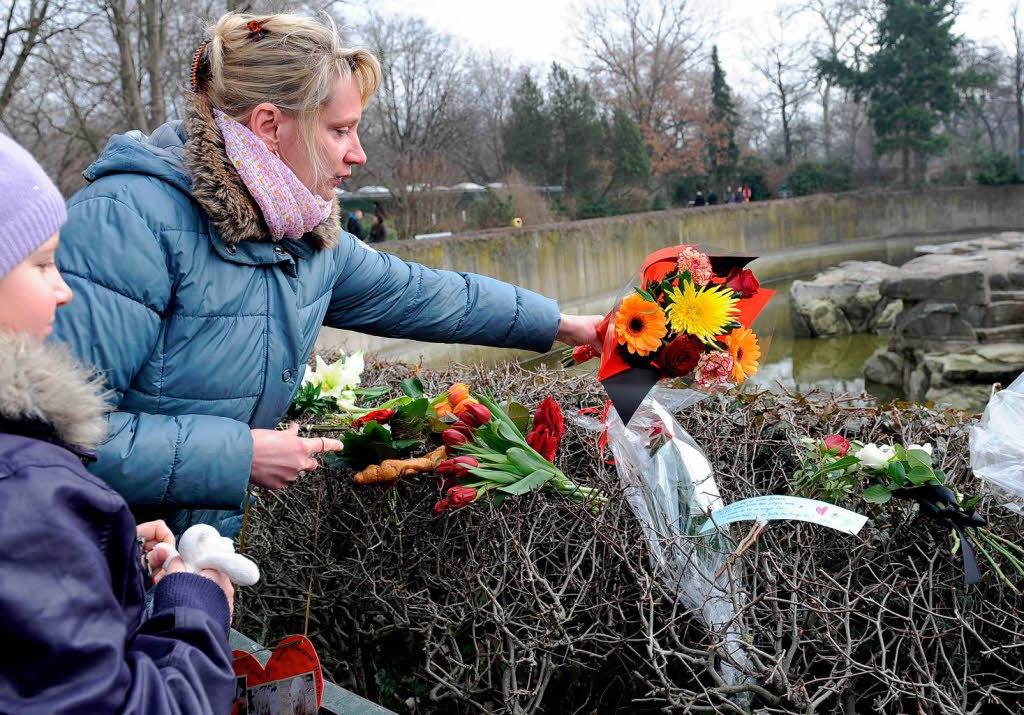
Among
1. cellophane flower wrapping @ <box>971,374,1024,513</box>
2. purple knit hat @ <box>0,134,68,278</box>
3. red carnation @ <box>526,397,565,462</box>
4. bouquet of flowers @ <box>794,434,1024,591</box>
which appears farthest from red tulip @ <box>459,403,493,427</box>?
purple knit hat @ <box>0,134,68,278</box>

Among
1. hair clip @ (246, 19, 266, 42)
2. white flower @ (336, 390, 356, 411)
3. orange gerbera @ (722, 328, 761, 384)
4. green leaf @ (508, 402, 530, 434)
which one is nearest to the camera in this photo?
hair clip @ (246, 19, 266, 42)

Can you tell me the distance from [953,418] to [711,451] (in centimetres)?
72

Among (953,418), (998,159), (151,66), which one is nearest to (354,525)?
(953,418)

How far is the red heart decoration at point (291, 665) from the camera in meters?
1.71

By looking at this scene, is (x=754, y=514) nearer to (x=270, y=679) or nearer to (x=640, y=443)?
(x=640, y=443)

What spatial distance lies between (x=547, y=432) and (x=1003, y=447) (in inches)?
41.7

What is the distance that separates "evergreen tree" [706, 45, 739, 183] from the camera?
36.1 meters

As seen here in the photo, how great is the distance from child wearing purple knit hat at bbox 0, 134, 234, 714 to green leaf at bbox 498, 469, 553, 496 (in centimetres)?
87

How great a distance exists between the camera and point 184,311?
1854mm

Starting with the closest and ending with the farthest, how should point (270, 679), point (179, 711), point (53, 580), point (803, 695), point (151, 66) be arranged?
1. point (53, 580)
2. point (179, 711)
3. point (803, 695)
4. point (270, 679)
5. point (151, 66)

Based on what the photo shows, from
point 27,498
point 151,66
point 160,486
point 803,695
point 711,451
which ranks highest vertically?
point 151,66

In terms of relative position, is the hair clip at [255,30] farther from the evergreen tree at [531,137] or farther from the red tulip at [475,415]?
the evergreen tree at [531,137]

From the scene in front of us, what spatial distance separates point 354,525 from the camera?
8.49 feet

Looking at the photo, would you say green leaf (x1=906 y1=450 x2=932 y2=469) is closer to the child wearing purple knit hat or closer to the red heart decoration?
the red heart decoration
